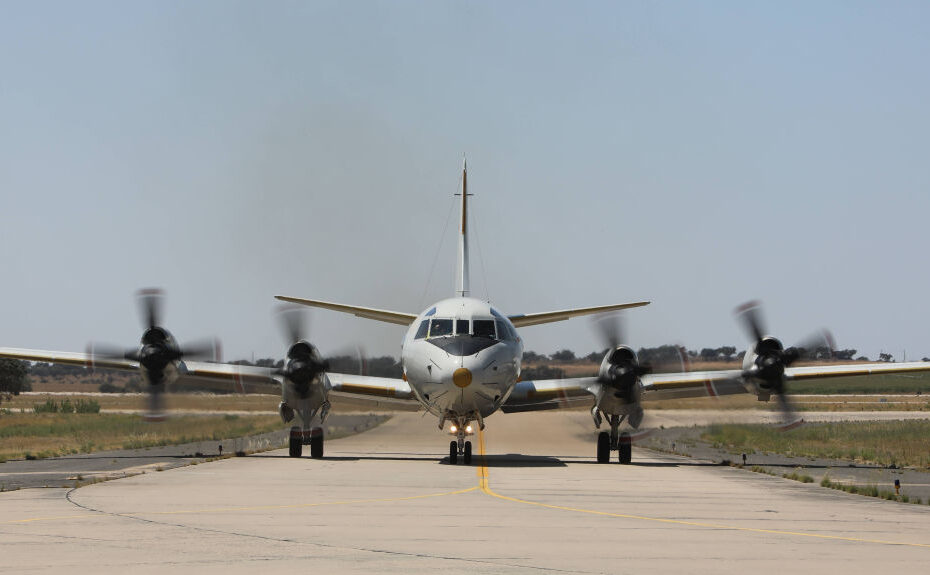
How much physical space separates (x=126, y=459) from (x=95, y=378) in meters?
154

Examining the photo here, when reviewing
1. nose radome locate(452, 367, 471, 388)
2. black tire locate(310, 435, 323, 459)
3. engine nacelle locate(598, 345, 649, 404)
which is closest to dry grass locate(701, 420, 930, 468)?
engine nacelle locate(598, 345, 649, 404)

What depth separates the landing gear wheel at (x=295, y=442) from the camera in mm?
28609

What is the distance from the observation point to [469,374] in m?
24.0

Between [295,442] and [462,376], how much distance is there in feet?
22.3

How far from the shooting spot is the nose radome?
945 inches

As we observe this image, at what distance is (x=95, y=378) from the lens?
173375mm

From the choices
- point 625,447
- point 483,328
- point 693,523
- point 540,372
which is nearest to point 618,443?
point 625,447

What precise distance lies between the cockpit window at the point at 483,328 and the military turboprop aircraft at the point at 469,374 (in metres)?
0.02

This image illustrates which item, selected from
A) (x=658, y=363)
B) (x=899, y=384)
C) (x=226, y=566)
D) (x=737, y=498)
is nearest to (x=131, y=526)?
(x=226, y=566)

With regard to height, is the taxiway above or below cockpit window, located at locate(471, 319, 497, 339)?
below

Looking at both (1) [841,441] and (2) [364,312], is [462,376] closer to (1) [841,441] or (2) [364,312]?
(2) [364,312]

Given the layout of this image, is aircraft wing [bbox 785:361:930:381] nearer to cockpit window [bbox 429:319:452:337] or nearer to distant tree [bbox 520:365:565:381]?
cockpit window [bbox 429:319:452:337]

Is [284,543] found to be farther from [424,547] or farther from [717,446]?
[717,446]

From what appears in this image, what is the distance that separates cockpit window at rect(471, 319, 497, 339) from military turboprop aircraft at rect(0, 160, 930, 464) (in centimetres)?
2
